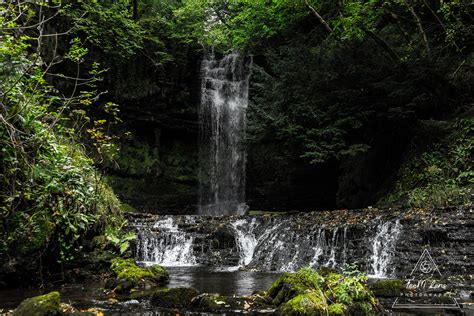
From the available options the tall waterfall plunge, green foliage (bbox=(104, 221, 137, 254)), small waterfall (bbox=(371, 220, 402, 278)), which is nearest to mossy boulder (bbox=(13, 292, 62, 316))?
green foliage (bbox=(104, 221, 137, 254))

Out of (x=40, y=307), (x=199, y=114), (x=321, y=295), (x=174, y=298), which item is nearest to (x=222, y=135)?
(x=199, y=114)

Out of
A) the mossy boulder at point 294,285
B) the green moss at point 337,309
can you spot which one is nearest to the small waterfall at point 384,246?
the mossy boulder at point 294,285

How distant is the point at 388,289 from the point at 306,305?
1.81m

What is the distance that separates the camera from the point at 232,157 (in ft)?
68.6

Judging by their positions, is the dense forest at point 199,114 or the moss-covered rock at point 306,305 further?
the dense forest at point 199,114

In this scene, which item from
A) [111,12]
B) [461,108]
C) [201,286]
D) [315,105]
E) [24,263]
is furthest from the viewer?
[111,12]

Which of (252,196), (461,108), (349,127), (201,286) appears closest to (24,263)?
(201,286)

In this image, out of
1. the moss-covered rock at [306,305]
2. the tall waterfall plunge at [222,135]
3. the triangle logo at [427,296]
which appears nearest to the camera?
the moss-covered rock at [306,305]

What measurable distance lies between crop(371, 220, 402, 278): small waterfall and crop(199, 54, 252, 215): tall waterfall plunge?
11984mm

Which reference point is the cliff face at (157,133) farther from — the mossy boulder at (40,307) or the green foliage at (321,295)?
the green foliage at (321,295)

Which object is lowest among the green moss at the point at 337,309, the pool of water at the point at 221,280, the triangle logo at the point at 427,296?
the pool of water at the point at 221,280

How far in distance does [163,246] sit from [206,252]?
1.23m

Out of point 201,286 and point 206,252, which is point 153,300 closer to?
point 201,286

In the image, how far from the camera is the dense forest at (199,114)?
5.91 meters
